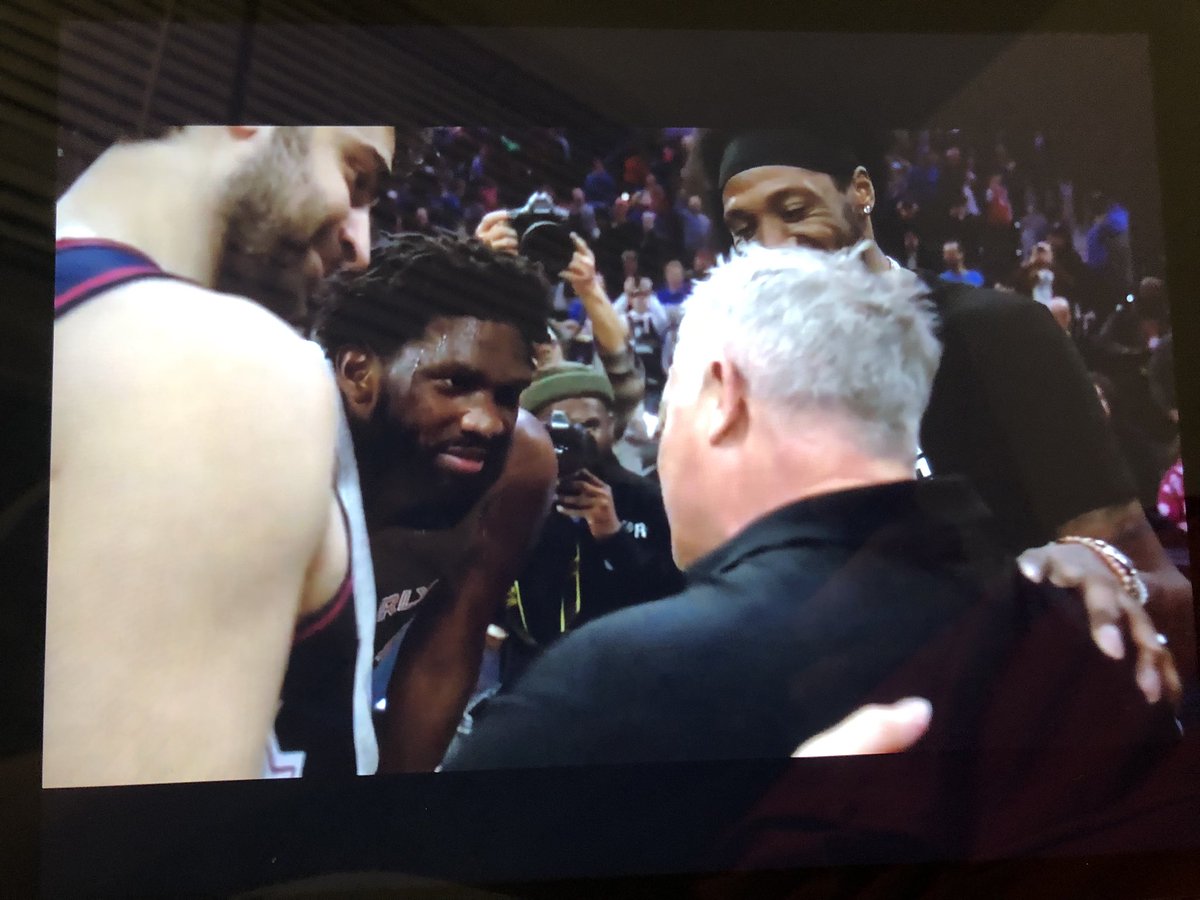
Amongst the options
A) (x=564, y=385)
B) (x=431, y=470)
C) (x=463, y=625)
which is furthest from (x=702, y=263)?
(x=463, y=625)

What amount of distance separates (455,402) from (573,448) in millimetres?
190

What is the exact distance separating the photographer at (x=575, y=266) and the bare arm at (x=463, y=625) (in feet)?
0.48

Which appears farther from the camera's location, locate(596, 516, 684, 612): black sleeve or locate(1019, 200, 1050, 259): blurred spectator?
locate(1019, 200, 1050, 259): blurred spectator

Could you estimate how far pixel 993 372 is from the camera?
1.40 meters

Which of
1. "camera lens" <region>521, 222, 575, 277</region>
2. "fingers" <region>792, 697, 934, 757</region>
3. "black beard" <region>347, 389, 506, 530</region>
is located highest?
"camera lens" <region>521, 222, 575, 277</region>

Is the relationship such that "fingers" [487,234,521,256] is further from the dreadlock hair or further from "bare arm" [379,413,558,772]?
"bare arm" [379,413,558,772]

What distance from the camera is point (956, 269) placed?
1405mm

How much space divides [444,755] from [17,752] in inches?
23.7

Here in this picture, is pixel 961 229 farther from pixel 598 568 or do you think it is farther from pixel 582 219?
pixel 598 568

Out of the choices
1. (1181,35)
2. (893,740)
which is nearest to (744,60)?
(1181,35)

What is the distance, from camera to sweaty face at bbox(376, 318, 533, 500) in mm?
1304

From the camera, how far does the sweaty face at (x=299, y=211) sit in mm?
1306

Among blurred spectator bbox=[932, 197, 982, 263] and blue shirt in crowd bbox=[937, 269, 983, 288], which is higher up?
blurred spectator bbox=[932, 197, 982, 263]

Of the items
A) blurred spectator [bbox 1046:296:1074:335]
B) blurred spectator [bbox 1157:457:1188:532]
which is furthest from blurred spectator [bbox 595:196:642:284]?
blurred spectator [bbox 1157:457:1188:532]
